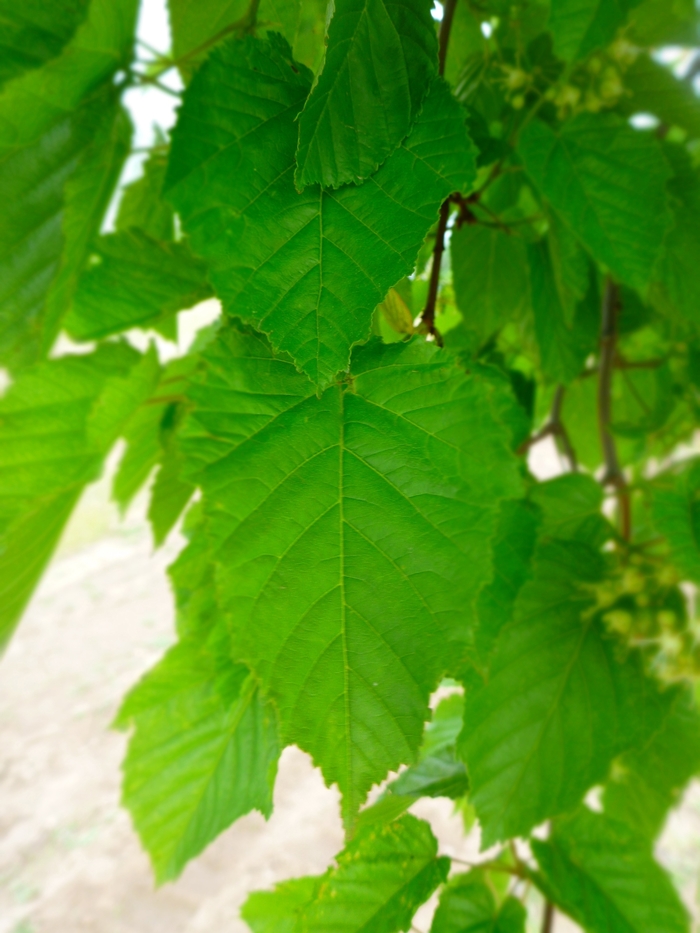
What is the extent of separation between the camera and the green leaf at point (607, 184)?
1.01 feet

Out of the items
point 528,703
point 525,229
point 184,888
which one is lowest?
point 184,888

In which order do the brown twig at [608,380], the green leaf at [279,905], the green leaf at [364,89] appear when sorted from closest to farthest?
the green leaf at [364,89], the green leaf at [279,905], the brown twig at [608,380]

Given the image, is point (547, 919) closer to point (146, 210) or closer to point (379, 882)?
point (379, 882)

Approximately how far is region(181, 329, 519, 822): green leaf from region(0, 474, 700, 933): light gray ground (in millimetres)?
742

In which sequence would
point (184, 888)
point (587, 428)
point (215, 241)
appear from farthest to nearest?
1. point (184, 888)
2. point (587, 428)
3. point (215, 241)

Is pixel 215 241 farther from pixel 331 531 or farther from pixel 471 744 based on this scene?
pixel 471 744

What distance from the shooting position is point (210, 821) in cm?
34

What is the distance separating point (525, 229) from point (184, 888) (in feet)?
3.29

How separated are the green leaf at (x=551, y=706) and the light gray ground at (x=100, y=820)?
23.1 inches

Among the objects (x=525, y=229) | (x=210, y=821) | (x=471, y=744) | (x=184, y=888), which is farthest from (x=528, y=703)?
(x=184, y=888)

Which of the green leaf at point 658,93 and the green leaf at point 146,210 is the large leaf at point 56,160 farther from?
the green leaf at point 658,93

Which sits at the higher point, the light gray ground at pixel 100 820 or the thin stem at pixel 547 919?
the thin stem at pixel 547 919

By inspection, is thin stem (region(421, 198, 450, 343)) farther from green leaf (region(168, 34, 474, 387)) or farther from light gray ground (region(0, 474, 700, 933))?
light gray ground (region(0, 474, 700, 933))

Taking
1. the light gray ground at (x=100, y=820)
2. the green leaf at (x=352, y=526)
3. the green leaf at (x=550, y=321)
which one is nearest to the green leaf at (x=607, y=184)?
the green leaf at (x=550, y=321)
